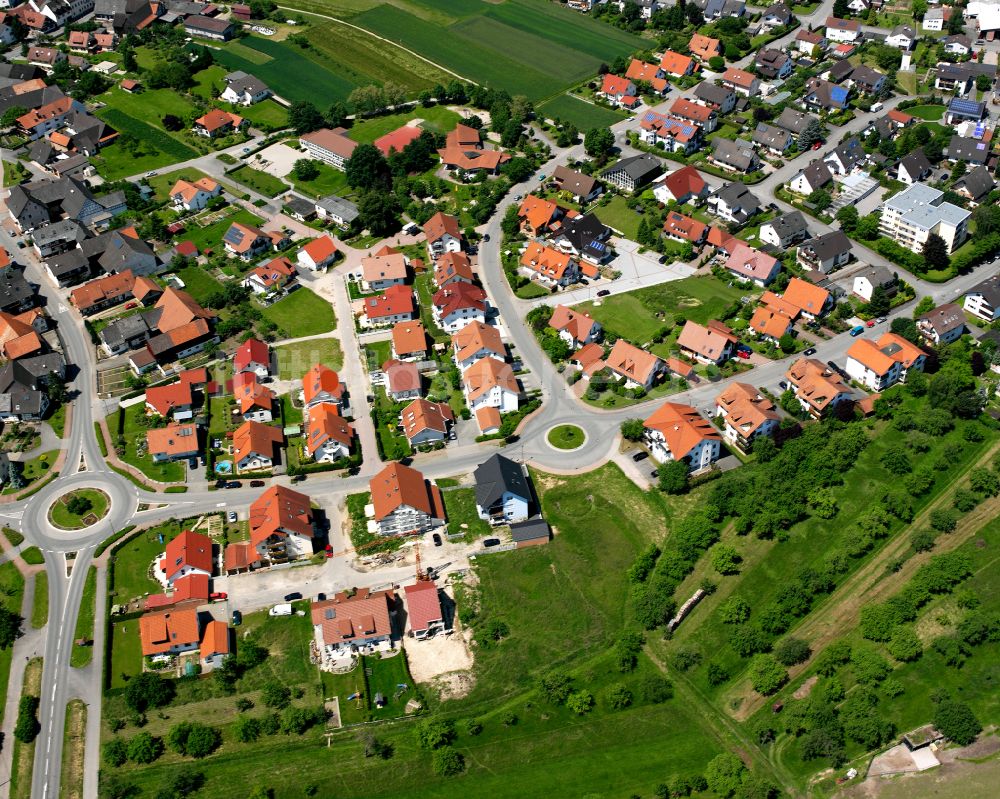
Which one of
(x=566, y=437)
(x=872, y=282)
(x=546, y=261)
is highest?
(x=872, y=282)

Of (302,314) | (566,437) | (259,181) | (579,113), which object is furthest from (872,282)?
(259,181)

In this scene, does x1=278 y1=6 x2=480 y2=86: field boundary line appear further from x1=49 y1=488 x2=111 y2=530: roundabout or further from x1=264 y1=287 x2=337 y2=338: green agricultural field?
x1=49 y1=488 x2=111 y2=530: roundabout

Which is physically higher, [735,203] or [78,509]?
[735,203]

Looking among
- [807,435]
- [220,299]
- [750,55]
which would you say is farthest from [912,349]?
[750,55]

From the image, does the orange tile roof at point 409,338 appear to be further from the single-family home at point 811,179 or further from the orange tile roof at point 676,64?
the orange tile roof at point 676,64

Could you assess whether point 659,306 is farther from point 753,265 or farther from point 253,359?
point 253,359

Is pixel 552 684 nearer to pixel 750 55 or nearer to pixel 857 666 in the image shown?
pixel 857 666
